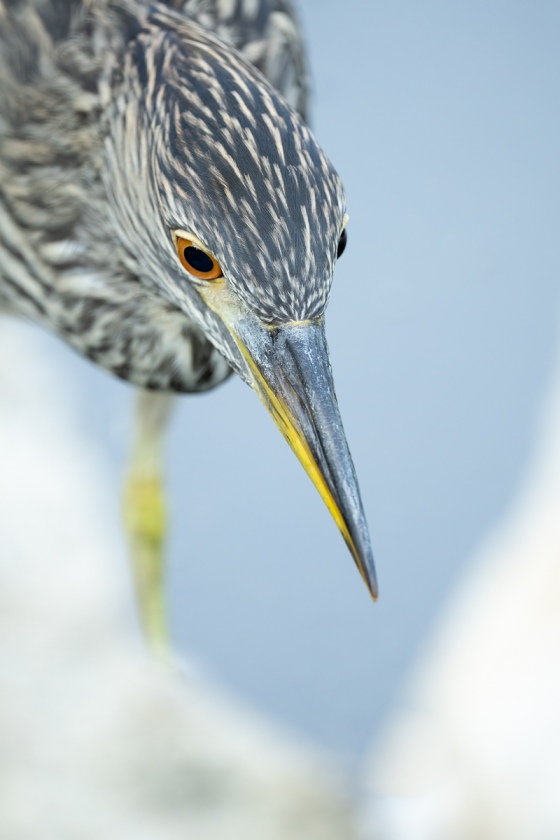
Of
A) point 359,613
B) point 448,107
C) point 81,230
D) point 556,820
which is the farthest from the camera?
point 448,107

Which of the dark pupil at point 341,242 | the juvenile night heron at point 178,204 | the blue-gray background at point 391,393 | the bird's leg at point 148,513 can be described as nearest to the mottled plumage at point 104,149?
the juvenile night heron at point 178,204

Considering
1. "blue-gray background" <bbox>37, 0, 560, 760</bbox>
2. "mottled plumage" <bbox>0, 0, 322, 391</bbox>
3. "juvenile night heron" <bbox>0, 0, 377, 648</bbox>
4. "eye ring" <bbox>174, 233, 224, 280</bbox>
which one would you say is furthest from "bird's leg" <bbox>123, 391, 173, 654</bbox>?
"eye ring" <bbox>174, 233, 224, 280</bbox>

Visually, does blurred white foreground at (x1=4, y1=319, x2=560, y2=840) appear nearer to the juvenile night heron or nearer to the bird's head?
the juvenile night heron

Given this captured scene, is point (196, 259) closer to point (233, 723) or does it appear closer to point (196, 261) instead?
point (196, 261)

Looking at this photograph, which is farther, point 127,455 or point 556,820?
point 127,455

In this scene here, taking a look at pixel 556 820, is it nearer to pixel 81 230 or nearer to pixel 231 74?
pixel 81 230

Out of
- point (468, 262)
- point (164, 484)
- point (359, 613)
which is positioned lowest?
point (359, 613)

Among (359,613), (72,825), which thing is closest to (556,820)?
(359,613)

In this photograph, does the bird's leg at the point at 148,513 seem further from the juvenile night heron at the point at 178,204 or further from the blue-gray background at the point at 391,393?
the juvenile night heron at the point at 178,204
